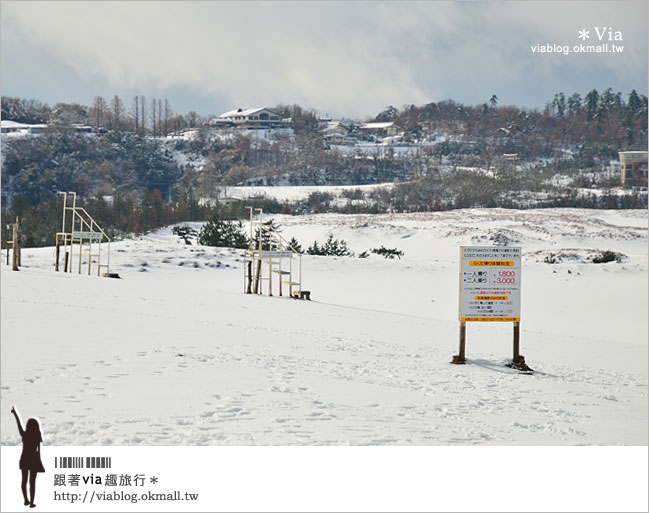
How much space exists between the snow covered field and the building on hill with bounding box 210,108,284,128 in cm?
305

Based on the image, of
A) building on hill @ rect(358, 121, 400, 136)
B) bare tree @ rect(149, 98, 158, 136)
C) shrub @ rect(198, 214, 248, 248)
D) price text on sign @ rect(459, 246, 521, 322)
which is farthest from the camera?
shrub @ rect(198, 214, 248, 248)

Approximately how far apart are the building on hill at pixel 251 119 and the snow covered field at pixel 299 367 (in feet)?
10.0

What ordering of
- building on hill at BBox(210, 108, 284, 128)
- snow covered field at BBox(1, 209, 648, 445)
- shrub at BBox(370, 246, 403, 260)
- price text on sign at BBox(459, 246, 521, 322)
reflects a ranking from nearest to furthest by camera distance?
snow covered field at BBox(1, 209, 648, 445) < price text on sign at BBox(459, 246, 521, 322) < building on hill at BBox(210, 108, 284, 128) < shrub at BBox(370, 246, 403, 260)

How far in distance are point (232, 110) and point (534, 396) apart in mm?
8123

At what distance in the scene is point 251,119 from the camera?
12.9 metres

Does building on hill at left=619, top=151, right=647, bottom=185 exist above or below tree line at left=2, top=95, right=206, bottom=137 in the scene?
below

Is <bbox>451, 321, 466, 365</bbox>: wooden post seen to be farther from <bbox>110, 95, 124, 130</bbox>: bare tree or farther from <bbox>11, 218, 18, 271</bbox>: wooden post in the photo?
<bbox>110, 95, 124, 130</bbox>: bare tree

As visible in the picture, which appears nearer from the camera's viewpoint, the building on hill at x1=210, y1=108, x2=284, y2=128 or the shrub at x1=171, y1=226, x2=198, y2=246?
the building on hill at x1=210, y1=108, x2=284, y2=128

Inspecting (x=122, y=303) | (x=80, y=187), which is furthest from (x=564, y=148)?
(x=122, y=303)

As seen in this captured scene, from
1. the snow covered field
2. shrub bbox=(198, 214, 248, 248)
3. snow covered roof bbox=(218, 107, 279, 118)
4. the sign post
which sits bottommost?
the snow covered field

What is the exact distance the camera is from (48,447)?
11.7 ft

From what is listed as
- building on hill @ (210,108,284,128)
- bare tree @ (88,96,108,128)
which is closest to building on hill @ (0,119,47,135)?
bare tree @ (88,96,108,128)

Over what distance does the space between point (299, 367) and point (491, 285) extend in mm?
1738

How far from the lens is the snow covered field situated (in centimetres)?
391
